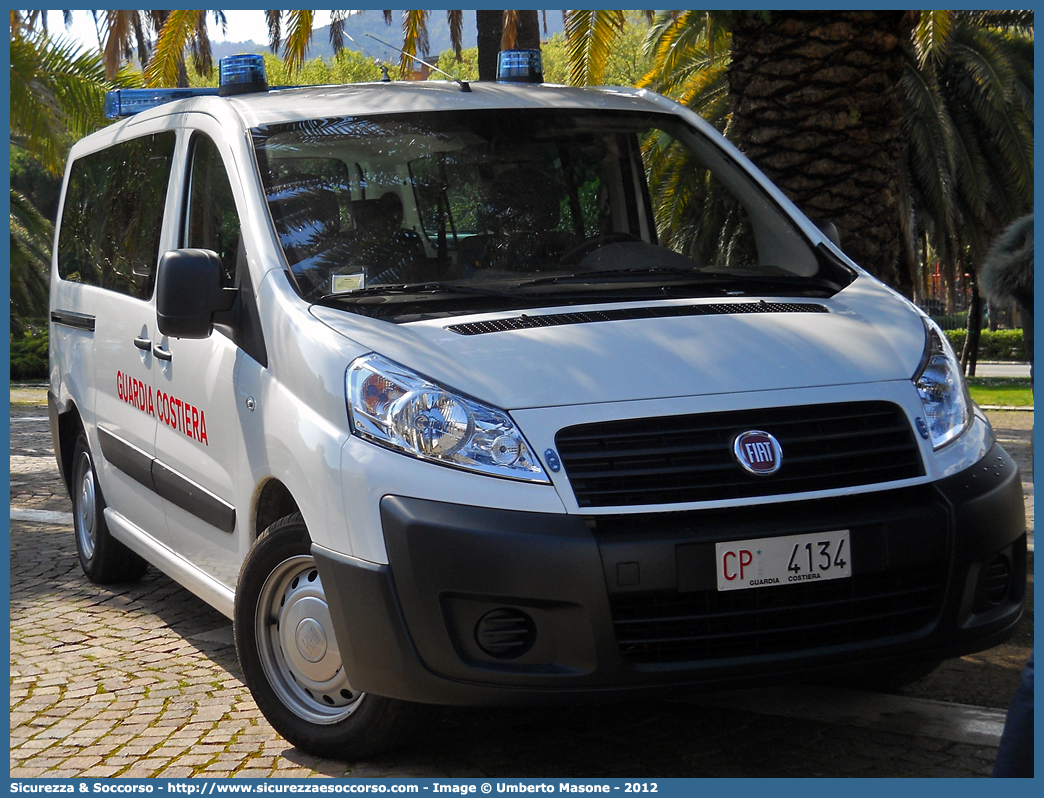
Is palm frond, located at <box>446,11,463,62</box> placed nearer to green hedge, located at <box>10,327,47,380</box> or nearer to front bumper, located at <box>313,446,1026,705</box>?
green hedge, located at <box>10,327,47,380</box>

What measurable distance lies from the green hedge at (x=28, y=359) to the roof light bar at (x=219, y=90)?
25.4 metres

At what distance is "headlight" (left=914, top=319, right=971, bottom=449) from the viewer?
11.7 ft

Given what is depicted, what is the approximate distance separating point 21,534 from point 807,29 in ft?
17.9

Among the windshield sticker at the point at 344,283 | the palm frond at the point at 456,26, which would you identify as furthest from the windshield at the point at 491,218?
the palm frond at the point at 456,26

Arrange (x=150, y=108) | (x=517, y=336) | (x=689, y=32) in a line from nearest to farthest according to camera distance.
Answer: (x=517, y=336) → (x=150, y=108) → (x=689, y=32)

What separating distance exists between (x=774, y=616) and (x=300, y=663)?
1.38m

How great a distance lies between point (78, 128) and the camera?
15.6 metres

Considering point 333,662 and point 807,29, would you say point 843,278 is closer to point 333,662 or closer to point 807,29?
point 333,662

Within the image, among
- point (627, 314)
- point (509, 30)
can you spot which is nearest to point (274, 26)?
point (509, 30)

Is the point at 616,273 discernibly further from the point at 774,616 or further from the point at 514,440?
the point at 774,616

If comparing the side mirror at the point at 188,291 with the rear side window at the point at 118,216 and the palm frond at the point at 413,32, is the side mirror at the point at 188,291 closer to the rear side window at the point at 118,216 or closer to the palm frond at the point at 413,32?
the rear side window at the point at 118,216

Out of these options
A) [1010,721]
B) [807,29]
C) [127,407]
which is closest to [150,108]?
[127,407]

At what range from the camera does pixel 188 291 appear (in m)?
3.96

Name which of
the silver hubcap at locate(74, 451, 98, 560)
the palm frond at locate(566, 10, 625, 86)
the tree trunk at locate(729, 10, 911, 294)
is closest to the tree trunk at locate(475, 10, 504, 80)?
the palm frond at locate(566, 10, 625, 86)
